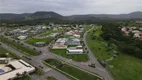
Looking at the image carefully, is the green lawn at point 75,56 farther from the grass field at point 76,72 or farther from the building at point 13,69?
the building at point 13,69

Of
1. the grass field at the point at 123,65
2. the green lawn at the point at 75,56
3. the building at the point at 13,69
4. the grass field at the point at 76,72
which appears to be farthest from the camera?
the green lawn at the point at 75,56

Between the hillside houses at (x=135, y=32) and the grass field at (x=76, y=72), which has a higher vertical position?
the hillside houses at (x=135, y=32)

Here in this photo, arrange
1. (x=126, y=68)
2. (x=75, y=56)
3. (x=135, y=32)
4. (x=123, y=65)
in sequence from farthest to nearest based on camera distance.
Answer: (x=135, y=32) < (x=75, y=56) < (x=123, y=65) < (x=126, y=68)

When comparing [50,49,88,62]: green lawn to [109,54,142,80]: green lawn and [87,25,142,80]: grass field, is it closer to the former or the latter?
[87,25,142,80]: grass field

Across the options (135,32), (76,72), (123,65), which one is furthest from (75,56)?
(135,32)

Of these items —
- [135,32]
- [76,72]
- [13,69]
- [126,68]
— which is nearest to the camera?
[76,72]

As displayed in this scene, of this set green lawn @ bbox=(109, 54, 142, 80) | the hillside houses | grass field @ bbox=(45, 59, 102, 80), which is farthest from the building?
the hillside houses

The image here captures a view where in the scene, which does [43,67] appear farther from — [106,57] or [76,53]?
[106,57]

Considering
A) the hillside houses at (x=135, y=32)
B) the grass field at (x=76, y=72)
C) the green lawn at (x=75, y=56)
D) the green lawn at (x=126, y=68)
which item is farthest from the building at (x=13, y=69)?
the hillside houses at (x=135, y=32)

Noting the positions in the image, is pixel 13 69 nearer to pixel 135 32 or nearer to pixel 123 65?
pixel 123 65
